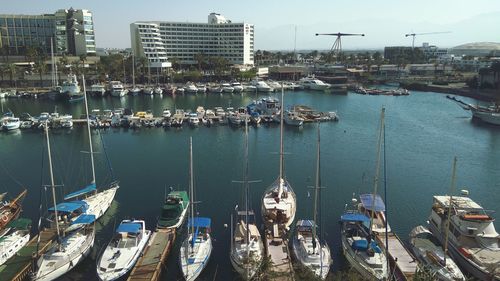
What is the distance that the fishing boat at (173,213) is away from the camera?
30678mm

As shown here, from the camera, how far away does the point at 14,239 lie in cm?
2706

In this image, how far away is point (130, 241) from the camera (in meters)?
26.6

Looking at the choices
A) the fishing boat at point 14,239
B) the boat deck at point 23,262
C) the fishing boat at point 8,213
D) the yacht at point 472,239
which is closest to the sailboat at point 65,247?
the boat deck at point 23,262

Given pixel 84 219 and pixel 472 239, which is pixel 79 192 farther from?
pixel 472 239

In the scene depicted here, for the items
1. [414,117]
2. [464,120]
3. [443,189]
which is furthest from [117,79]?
[443,189]

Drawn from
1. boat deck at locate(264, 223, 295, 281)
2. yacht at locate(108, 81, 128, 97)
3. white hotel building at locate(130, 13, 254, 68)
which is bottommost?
boat deck at locate(264, 223, 295, 281)

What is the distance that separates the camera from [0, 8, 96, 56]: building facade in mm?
142125

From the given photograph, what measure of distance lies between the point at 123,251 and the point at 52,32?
147 metres

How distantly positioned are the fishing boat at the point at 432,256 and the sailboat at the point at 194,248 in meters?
13.2

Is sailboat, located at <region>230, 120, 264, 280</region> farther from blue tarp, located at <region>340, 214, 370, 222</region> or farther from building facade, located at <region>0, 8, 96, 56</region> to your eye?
building facade, located at <region>0, 8, 96, 56</region>

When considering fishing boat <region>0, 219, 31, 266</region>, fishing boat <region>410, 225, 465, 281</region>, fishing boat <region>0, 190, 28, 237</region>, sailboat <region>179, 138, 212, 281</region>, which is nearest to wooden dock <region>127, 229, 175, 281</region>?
sailboat <region>179, 138, 212, 281</region>

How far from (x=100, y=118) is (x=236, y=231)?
52054 millimetres

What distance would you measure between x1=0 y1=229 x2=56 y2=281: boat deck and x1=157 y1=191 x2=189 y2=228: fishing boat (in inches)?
308

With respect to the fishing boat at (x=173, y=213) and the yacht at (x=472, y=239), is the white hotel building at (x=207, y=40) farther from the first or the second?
the yacht at (x=472, y=239)
